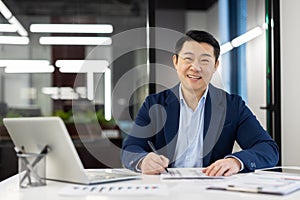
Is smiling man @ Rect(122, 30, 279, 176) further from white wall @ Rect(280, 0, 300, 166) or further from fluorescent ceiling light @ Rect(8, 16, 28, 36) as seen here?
fluorescent ceiling light @ Rect(8, 16, 28, 36)

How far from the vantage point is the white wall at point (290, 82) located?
4.09 m

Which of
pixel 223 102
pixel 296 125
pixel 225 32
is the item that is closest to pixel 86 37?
pixel 225 32

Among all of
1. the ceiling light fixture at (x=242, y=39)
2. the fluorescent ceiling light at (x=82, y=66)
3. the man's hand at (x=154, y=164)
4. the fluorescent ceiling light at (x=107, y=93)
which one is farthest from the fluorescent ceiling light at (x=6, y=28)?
the man's hand at (x=154, y=164)

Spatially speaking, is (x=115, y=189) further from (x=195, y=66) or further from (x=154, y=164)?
(x=195, y=66)

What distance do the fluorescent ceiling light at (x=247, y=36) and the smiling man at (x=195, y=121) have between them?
175 centimetres

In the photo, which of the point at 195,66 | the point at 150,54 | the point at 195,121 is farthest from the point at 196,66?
the point at 150,54

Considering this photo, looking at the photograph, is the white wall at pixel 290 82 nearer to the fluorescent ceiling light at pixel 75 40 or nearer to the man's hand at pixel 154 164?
the fluorescent ceiling light at pixel 75 40

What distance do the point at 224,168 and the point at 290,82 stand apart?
2429 millimetres

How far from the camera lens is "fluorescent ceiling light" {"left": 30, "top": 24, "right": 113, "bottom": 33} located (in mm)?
4129

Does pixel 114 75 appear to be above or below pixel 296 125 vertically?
above

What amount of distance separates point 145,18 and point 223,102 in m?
1.96

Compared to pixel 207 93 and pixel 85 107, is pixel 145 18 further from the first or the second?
pixel 207 93

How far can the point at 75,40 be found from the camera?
4.16m

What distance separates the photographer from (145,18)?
4.18m
